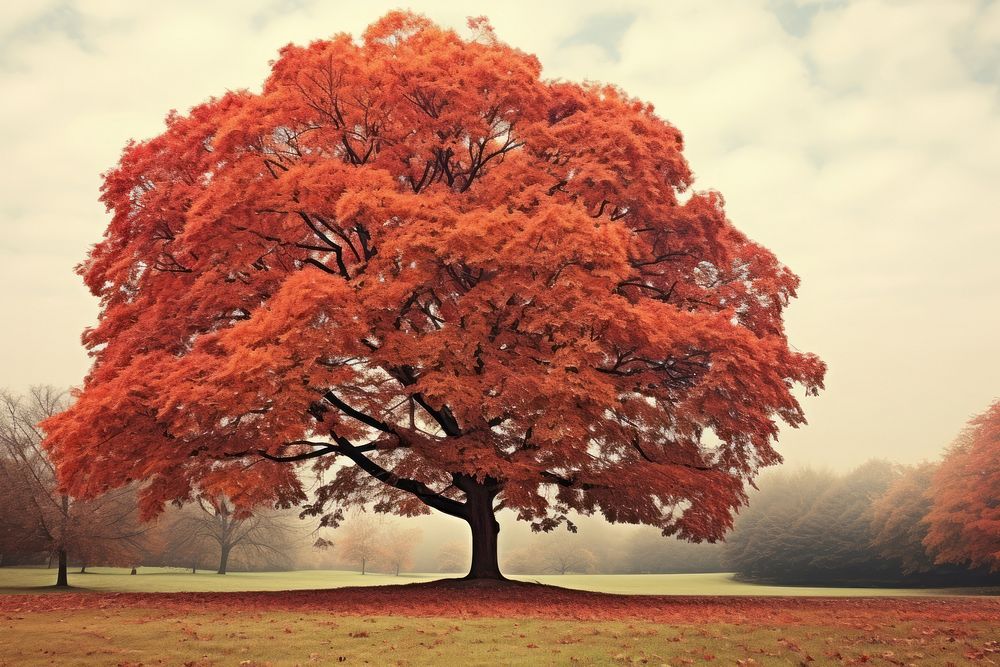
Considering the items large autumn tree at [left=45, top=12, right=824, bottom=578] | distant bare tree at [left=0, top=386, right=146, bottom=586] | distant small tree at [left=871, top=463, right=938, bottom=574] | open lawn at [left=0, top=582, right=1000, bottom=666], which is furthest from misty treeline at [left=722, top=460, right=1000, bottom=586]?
distant bare tree at [left=0, top=386, right=146, bottom=586]

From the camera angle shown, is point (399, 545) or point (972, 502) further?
point (399, 545)

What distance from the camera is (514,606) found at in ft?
53.2

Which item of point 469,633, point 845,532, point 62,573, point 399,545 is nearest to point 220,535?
point 62,573

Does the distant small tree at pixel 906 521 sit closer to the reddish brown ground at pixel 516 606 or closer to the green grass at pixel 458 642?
the reddish brown ground at pixel 516 606

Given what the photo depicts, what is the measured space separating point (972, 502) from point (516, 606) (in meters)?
31.8

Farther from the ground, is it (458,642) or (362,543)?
(458,642)

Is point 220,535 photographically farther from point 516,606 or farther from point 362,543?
point 516,606

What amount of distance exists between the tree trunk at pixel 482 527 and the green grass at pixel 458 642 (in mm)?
8274

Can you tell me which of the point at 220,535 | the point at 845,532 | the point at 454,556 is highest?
the point at 845,532

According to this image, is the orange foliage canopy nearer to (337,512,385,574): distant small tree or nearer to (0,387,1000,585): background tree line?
(0,387,1000,585): background tree line

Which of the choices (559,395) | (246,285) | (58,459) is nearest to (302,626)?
(559,395)

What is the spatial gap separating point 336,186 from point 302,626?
9795mm

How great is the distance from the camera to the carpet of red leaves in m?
14.7

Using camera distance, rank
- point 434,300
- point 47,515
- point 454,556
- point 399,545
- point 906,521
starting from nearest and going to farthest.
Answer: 1. point 434,300
2. point 47,515
3. point 906,521
4. point 399,545
5. point 454,556
